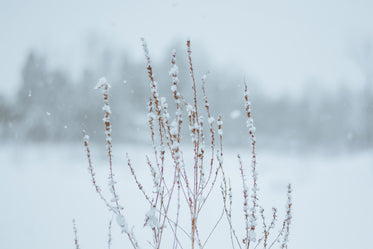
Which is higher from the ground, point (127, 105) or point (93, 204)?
point (127, 105)

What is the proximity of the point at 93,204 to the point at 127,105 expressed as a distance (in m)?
10.5

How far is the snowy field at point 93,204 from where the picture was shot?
477cm

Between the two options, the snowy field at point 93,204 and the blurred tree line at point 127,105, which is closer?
the snowy field at point 93,204

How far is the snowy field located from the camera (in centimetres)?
477

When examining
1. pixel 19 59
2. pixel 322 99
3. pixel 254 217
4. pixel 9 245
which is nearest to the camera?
pixel 254 217

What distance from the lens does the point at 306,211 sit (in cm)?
701

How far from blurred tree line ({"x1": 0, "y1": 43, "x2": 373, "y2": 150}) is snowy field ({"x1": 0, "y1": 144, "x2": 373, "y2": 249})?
146 cm

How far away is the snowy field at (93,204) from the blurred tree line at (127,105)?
57.6 inches

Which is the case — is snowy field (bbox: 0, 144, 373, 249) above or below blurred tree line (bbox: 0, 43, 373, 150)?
below

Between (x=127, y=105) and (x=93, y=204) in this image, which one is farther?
(x=127, y=105)

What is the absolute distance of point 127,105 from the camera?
680 inches

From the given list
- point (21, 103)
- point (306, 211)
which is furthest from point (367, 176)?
point (21, 103)

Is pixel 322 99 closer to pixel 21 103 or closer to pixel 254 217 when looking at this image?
pixel 21 103

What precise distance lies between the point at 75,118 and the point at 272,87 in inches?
906
